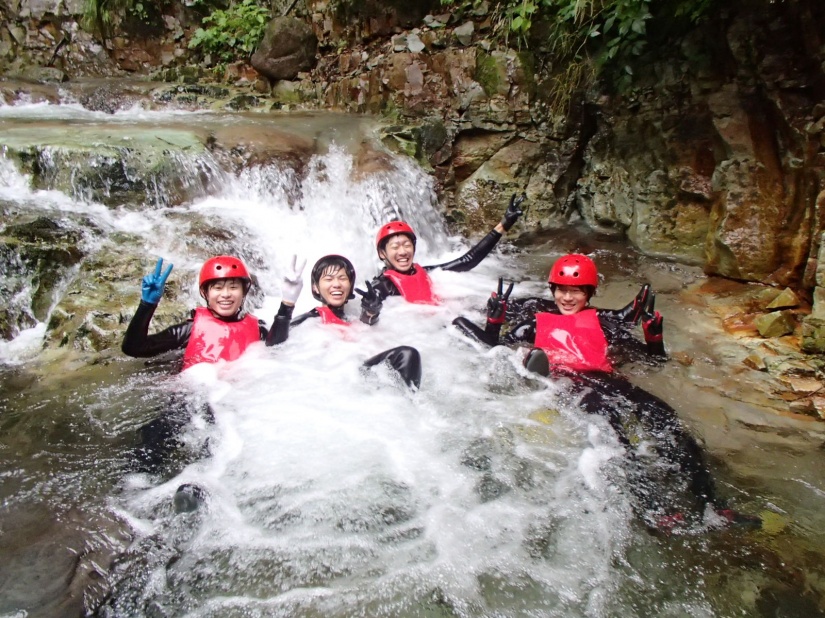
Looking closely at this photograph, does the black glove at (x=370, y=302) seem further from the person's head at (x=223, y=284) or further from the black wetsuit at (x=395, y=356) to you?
the person's head at (x=223, y=284)

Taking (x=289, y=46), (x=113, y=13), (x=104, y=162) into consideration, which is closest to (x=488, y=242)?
(x=104, y=162)

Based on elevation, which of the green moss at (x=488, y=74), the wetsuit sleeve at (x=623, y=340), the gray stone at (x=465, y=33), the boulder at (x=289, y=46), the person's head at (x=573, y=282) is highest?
the boulder at (x=289, y=46)

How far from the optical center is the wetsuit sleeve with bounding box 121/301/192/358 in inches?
131

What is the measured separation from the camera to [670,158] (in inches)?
251

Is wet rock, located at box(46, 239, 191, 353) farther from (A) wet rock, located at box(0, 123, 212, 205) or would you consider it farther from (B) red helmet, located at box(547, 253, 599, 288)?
(B) red helmet, located at box(547, 253, 599, 288)

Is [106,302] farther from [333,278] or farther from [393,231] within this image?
[393,231]

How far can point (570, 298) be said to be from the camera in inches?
147

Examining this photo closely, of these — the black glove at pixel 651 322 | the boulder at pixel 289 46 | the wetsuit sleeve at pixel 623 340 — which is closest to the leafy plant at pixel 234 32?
the boulder at pixel 289 46

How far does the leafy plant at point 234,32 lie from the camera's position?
11.5m

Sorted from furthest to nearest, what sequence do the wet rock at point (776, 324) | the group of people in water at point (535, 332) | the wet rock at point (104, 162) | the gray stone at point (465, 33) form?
1. the gray stone at point (465, 33)
2. the wet rock at point (104, 162)
3. the wet rock at point (776, 324)
4. the group of people in water at point (535, 332)

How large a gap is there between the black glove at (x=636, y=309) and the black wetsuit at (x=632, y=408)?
23 millimetres

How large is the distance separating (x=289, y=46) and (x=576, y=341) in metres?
9.75

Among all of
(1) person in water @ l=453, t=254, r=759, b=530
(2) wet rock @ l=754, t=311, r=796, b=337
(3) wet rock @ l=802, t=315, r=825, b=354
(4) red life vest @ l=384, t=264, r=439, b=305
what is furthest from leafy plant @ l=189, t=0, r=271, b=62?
(3) wet rock @ l=802, t=315, r=825, b=354

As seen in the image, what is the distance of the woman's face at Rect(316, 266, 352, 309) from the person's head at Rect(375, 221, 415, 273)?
0.85m
